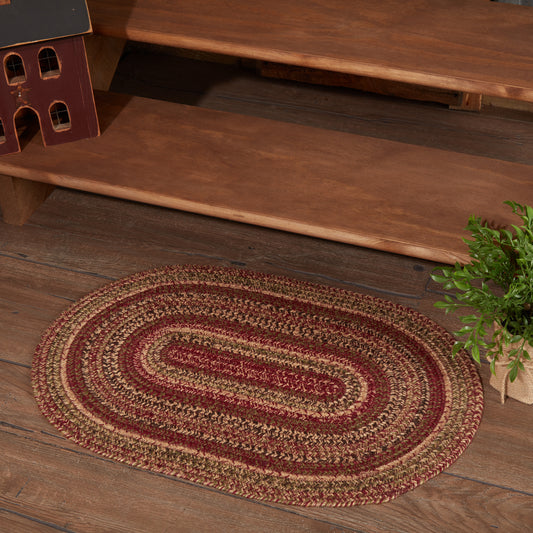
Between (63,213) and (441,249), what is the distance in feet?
2.79

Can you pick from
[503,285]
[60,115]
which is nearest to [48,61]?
[60,115]

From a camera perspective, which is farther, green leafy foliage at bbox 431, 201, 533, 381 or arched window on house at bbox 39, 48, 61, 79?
arched window on house at bbox 39, 48, 61, 79

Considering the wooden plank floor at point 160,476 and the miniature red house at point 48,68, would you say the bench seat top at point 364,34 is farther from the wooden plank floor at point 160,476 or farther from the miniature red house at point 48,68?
the wooden plank floor at point 160,476

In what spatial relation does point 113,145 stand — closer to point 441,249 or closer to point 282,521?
point 441,249

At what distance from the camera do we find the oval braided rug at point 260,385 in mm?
1125

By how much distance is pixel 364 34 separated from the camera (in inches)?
52.8

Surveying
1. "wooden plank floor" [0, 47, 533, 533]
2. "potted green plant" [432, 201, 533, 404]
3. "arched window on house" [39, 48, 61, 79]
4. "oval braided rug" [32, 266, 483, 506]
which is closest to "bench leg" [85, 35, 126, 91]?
"arched window on house" [39, 48, 61, 79]

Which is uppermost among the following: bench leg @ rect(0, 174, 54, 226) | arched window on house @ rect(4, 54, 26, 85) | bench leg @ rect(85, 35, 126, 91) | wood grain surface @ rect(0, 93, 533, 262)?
arched window on house @ rect(4, 54, 26, 85)

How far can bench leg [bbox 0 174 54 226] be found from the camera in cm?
154

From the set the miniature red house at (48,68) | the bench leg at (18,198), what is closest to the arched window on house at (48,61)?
the miniature red house at (48,68)

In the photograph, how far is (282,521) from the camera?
106 cm

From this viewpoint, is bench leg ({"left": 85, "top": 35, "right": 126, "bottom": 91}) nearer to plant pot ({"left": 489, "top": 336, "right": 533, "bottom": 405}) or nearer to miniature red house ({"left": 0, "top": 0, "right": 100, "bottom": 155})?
miniature red house ({"left": 0, "top": 0, "right": 100, "bottom": 155})

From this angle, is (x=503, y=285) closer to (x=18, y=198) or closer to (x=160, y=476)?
(x=160, y=476)

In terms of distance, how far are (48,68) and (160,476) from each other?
2.74ft
